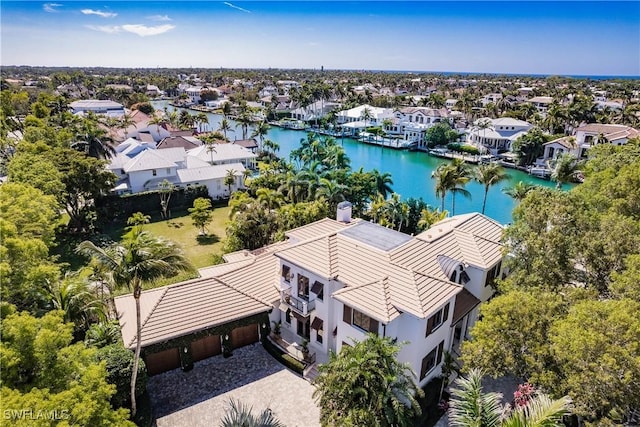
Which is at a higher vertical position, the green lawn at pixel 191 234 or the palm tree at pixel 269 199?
the palm tree at pixel 269 199

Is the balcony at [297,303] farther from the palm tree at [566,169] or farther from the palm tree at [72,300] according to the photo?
the palm tree at [566,169]

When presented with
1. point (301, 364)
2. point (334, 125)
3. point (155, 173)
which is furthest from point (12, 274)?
point (334, 125)

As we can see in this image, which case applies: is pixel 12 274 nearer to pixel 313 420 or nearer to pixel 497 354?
pixel 313 420

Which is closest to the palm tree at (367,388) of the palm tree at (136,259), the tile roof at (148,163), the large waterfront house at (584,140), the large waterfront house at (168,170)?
the palm tree at (136,259)

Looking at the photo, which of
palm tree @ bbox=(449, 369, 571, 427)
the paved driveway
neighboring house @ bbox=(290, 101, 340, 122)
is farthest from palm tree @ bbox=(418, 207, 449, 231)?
neighboring house @ bbox=(290, 101, 340, 122)

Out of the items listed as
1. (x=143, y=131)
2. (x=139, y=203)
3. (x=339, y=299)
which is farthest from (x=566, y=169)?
(x=143, y=131)
